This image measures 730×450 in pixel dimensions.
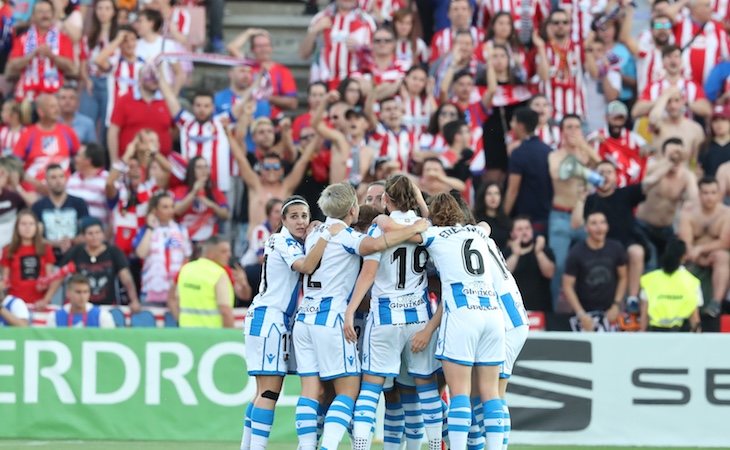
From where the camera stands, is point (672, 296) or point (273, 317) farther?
point (672, 296)

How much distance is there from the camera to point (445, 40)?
19031mm

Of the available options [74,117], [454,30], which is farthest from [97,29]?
[454,30]

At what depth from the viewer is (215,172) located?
1758 centimetres

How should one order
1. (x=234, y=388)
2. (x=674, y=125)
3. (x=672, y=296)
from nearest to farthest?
(x=234, y=388)
(x=672, y=296)
(x=674, y=125)

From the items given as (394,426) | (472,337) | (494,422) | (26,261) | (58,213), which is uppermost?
(58,213)

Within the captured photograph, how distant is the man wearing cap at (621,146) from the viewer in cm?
1756

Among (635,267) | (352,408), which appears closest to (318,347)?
(352,408)

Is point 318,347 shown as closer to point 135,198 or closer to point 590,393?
point 590,393

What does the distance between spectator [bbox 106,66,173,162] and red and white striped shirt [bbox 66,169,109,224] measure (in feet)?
2.45

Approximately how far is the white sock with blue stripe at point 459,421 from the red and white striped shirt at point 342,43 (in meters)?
8.50

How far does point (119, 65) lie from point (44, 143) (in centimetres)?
157

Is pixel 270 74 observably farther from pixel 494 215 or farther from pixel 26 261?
pixel 26 261

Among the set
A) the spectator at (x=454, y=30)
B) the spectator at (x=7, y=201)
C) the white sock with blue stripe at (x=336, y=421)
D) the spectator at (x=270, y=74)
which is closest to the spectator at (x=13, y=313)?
the spectator at (x=7, y=201)

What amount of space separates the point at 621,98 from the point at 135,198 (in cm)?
633
